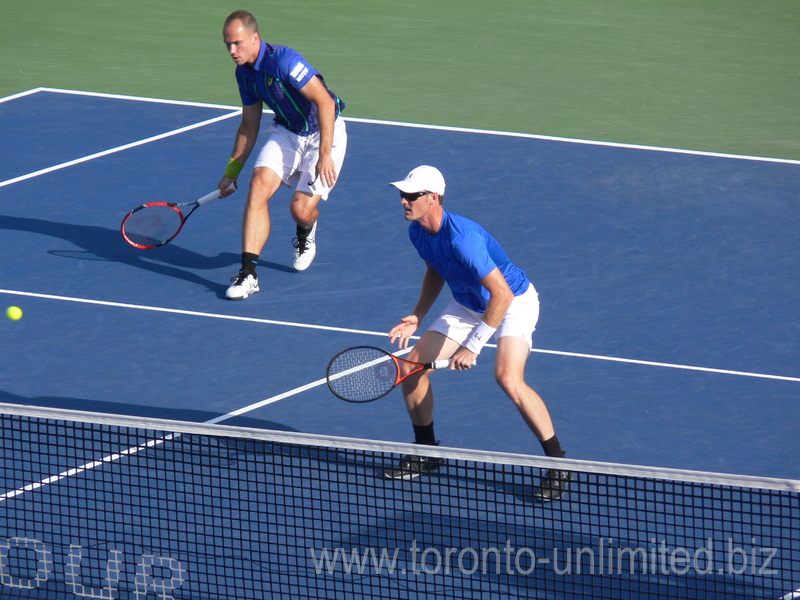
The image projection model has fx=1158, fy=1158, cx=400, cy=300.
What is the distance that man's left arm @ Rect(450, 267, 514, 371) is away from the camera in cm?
590

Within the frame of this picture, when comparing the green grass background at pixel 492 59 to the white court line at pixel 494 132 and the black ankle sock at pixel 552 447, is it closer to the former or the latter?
the white court line at pixel 494 132

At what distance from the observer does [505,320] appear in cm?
625

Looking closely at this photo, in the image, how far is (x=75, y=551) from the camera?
557cm

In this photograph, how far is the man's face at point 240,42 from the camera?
8.48 meters

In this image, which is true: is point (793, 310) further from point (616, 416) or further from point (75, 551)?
point (75, 551)

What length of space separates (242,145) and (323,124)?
743mm

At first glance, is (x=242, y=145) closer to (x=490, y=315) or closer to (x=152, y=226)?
(x=152, y=226)

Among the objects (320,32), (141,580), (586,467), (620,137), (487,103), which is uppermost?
(320,32)

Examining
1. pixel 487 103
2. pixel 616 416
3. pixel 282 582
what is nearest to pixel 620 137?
pixel 487 103

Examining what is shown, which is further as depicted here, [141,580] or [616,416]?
[616,416]

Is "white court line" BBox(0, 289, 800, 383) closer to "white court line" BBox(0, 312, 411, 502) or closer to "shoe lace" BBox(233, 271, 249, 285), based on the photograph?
"white court line" BBox(0, 312, 411, 502)

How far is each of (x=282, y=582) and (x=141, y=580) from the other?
652 millimetres

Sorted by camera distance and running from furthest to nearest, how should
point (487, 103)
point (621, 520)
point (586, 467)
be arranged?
point (487, 103) → point (621, 520) → point (586, 467)

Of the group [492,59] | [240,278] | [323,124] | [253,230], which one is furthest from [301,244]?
[492,59]
